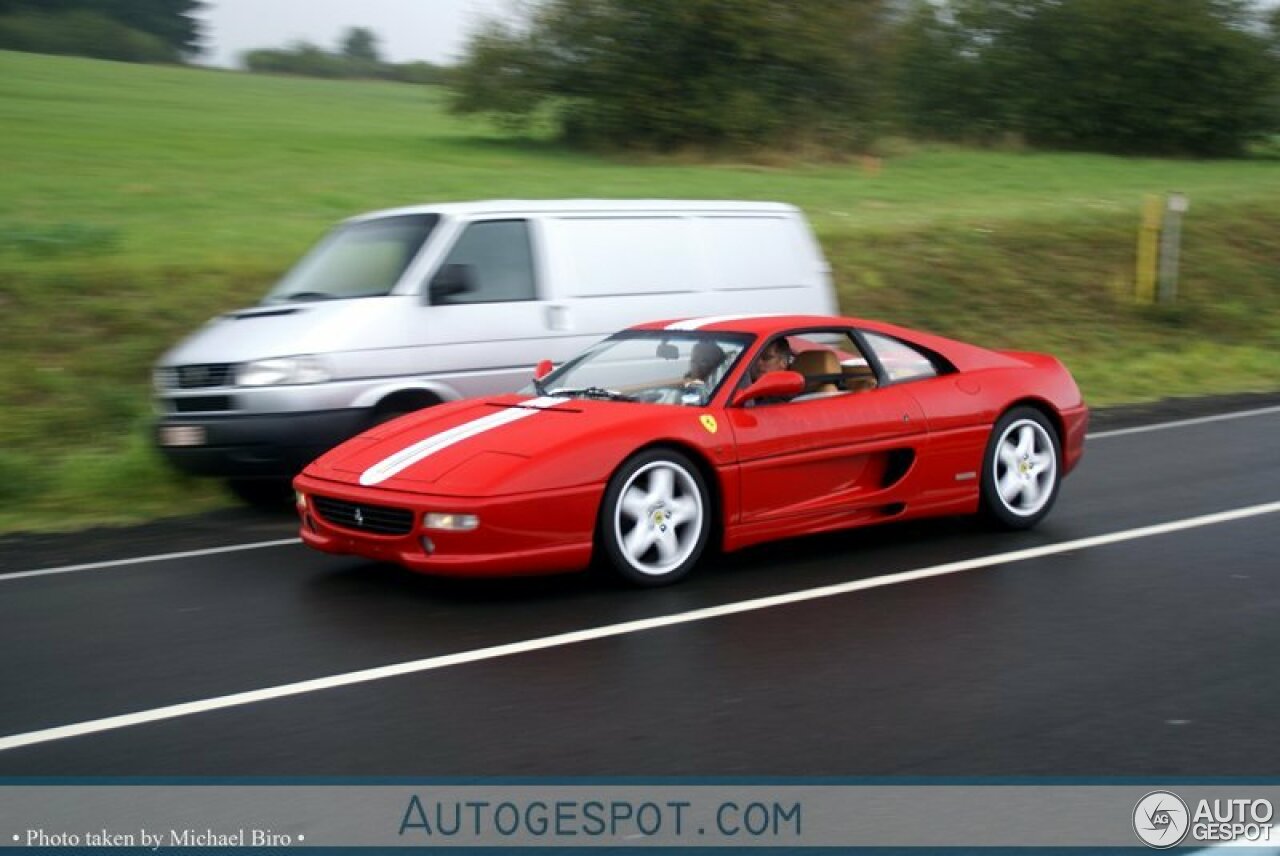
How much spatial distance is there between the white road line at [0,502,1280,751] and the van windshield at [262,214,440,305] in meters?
4.21

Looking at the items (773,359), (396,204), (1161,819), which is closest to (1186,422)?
(773,359)

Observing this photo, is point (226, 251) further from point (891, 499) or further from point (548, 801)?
point (548, 801)

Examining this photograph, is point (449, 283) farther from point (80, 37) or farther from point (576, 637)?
point (80, 37)

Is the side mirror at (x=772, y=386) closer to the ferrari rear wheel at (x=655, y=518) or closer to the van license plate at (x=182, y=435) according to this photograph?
the ferrari rear wheel at (x=655, y=518)

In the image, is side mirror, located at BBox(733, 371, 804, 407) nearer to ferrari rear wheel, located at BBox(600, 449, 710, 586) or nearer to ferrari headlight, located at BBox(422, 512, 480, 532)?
ferrari rear wheel, located at BBox(600, 449, 710, 586)

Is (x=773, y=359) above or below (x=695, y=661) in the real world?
above

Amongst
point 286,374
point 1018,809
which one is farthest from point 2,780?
point 286,374

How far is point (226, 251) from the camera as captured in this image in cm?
1747

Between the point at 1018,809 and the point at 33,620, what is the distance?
15.0 ft

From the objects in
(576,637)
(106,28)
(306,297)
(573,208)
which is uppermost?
(106,28)

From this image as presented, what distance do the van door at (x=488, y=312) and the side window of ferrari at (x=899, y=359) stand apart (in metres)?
2.86

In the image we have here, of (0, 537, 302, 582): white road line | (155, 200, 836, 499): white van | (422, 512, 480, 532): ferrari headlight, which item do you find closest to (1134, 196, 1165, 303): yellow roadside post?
(155, 200, 836, 499): white van

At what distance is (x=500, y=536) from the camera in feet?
22.9

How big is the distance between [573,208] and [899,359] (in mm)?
3450
